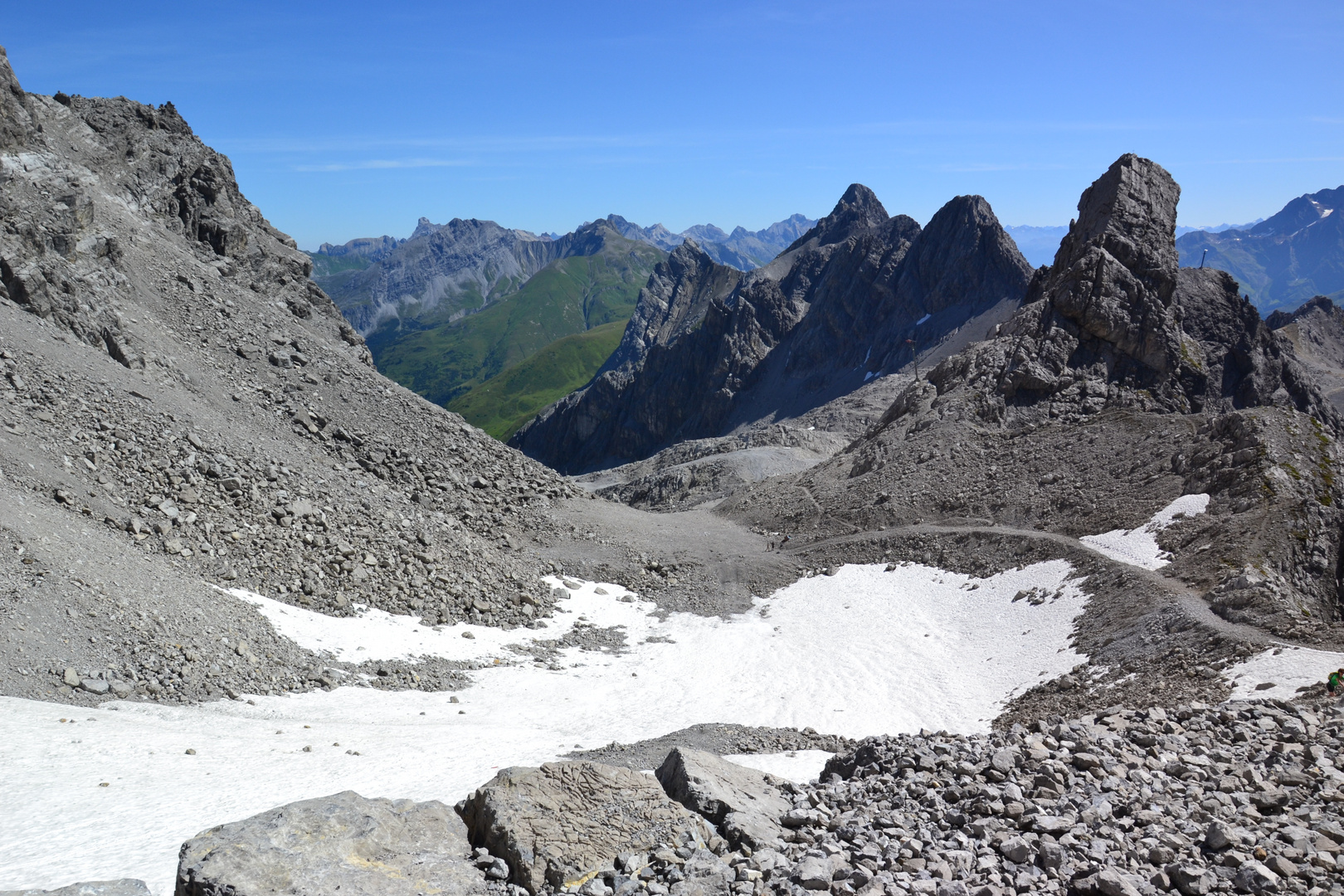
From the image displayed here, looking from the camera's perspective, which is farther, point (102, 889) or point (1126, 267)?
point (1126, 267)

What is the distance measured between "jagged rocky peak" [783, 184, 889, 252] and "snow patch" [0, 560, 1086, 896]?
14927 centimetres

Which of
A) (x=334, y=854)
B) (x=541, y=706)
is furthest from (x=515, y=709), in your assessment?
(x=334, y=854)

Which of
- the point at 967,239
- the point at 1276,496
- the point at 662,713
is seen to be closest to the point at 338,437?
the point at 662,713

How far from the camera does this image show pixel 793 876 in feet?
38.5

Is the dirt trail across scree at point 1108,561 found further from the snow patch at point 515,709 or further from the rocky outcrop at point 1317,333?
the rocky outcrop at point 1317,333

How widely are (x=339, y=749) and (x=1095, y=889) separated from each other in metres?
17.5

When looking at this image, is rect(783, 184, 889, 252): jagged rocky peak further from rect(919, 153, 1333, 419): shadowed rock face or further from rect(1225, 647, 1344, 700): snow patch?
rect(1225, 647, 1344, 700): snow patch

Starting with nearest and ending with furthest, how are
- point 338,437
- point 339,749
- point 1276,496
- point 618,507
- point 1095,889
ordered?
point 1095,889, point 339,749, point 1276,496, point 338,437, point 618,507

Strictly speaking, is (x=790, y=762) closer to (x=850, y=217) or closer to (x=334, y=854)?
(x=334, y=854)

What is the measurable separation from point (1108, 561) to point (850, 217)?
159 meters

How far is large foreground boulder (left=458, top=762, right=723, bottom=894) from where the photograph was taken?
40.6 ft

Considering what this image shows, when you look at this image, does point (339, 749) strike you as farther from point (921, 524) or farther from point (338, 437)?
point (921, 524)

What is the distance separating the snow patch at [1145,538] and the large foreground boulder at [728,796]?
94.4ft

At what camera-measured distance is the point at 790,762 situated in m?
24.8
